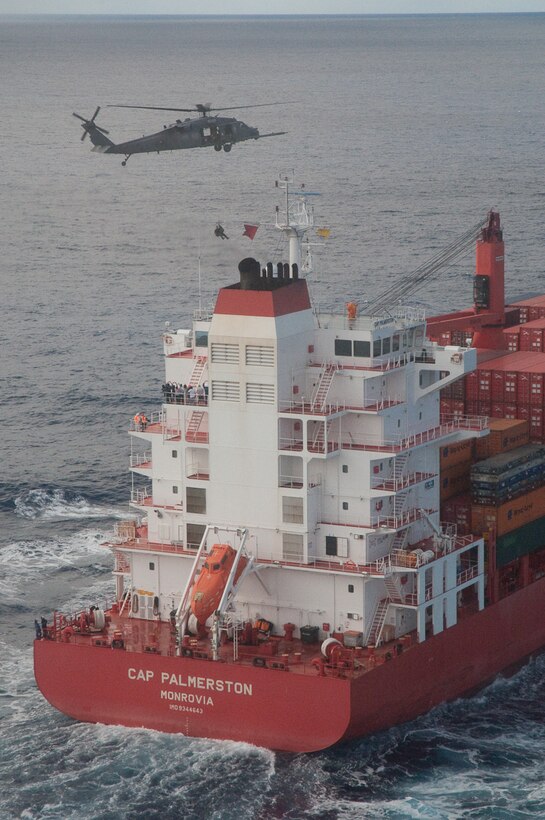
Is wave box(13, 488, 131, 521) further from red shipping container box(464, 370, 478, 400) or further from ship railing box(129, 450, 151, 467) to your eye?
red shipping container box(464, 370, 478, 400)

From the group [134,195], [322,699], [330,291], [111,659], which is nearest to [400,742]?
[322,699]

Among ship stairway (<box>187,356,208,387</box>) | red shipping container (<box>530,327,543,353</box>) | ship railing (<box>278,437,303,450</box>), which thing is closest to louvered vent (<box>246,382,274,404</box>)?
ship railing (<box>278,437,303,450</box>)

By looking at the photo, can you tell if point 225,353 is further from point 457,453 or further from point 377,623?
point 457,453

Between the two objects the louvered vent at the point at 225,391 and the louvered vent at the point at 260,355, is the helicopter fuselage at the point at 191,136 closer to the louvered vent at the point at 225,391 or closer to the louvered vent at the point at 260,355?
the louvered vent at the point at 225,391

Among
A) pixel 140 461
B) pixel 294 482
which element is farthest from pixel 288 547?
pixel 140 461

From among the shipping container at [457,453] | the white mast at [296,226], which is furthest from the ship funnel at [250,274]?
the shipping container at [457,453]

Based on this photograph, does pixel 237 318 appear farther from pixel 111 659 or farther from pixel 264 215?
pixel 264 215
